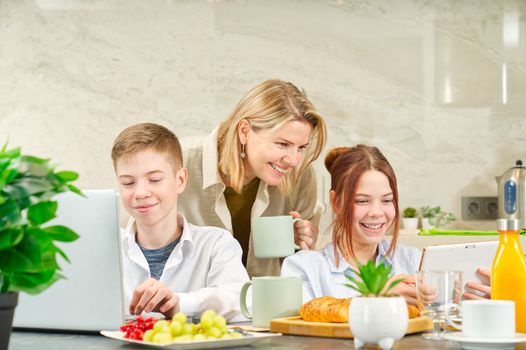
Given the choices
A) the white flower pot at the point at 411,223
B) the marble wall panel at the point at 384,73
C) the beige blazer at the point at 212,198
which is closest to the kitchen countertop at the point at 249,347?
the beige blazer at the point at 212,198

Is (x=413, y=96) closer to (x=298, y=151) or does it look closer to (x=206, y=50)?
(x=206, y=50)

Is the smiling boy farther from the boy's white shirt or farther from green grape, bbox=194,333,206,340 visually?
green grape, bbox=194,333,206,340

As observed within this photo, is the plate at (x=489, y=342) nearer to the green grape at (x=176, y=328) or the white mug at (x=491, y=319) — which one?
the white mug at (x=491, y=319)

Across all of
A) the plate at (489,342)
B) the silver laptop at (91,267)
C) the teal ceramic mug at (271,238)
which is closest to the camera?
the plate at (489,342)

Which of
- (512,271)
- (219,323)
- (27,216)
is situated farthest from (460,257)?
(27,216)

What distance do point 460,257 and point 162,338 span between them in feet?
2.46

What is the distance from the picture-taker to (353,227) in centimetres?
236

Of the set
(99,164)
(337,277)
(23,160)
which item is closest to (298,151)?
(337,277)

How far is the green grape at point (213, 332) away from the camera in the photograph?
1499 millimetres

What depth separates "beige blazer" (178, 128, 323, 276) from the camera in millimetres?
2742

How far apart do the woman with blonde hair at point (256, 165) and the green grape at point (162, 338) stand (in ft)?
3.58

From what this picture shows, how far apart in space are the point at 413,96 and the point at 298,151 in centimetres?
171

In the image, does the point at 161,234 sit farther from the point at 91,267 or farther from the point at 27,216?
the point at 27,216

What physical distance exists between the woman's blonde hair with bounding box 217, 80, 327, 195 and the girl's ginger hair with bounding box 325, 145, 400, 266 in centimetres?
27
